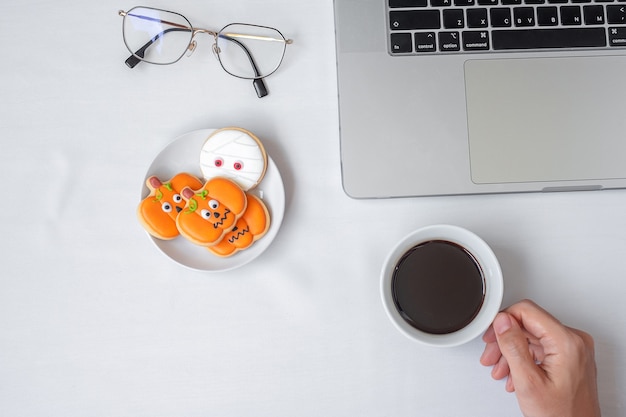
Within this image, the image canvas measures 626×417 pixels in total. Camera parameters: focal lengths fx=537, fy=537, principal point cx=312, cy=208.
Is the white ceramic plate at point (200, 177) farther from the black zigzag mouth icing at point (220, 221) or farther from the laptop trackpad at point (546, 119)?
the laptop trackpad at point (546, 119)

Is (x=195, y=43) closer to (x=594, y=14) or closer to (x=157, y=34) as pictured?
(x=157, y=34)

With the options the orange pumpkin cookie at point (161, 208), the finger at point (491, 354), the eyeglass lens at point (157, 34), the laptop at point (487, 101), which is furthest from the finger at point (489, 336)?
the eyeglass lens at point (157, 34)

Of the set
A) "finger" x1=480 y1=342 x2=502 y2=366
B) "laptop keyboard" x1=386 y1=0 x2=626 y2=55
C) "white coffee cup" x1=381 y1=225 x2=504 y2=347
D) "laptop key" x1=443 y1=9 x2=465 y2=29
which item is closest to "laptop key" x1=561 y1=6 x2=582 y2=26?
"laptop keyboard" x1=386 y1=0 x2=626 y2=55

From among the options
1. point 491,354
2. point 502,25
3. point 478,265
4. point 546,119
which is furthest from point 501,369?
point 502,25

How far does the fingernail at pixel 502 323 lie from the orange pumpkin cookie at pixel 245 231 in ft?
0.88

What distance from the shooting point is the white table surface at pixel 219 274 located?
618mm

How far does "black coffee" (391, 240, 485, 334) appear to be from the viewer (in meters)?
0.58

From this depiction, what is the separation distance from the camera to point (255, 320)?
2.05ft

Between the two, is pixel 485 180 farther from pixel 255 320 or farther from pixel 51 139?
pixel 51 139

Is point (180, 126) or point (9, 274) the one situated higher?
point (180, 126)

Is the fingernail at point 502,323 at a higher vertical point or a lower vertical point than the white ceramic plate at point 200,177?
lower

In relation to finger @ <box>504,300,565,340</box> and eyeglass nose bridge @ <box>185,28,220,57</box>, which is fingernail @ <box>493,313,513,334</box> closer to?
finger @ <box>504,300,565,340</box>

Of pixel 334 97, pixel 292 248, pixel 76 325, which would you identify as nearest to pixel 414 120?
pixel 334 97

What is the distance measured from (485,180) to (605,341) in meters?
0.23
